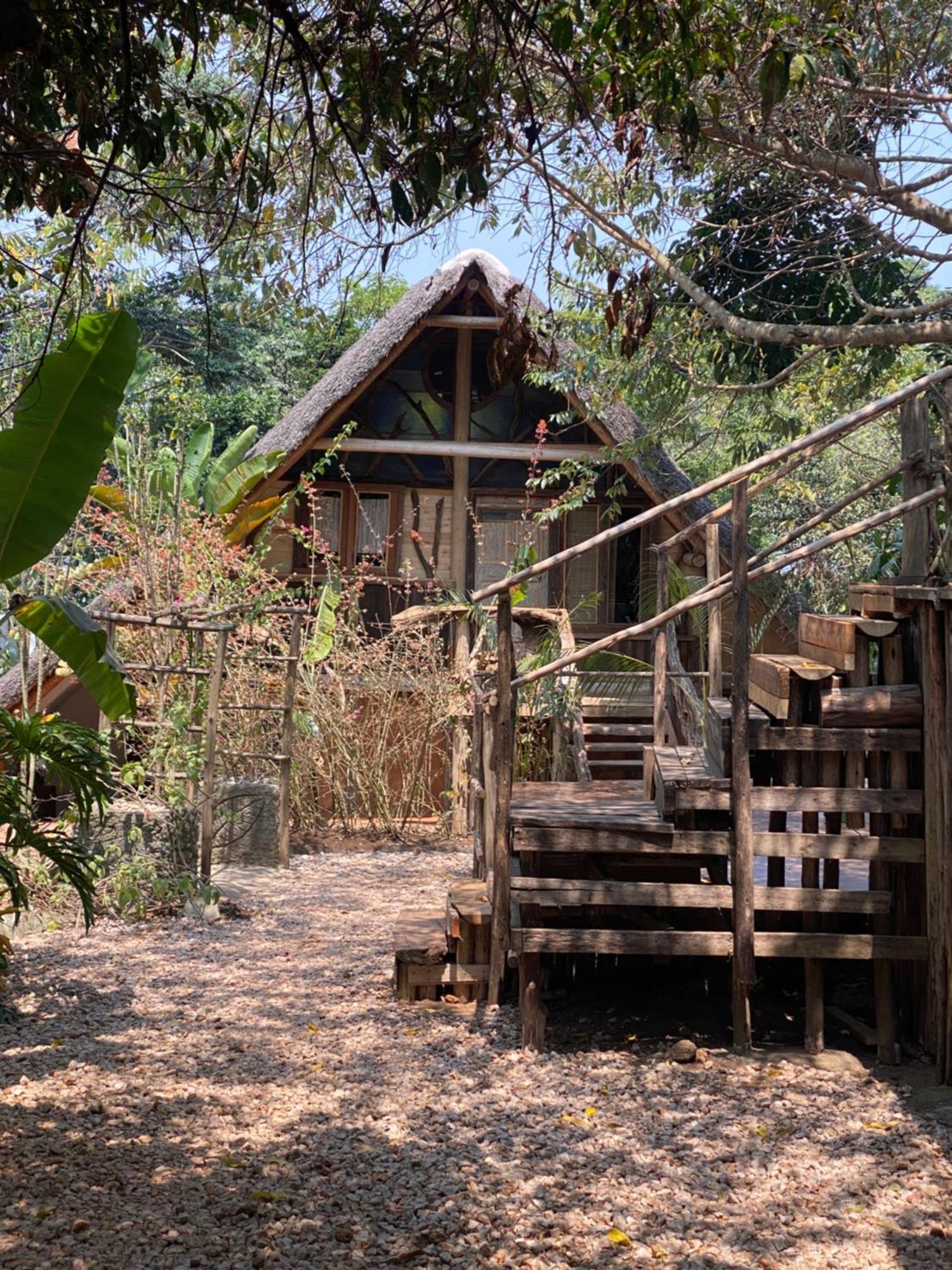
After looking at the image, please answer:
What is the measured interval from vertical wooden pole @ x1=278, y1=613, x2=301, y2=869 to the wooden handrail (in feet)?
14.5

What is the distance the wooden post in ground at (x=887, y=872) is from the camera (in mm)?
5758

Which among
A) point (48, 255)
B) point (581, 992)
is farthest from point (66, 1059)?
point (48, 255)

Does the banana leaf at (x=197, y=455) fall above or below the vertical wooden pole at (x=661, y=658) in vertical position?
above

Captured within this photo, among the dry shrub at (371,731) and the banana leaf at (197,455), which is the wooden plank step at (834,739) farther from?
the banana leaf at (197,455)

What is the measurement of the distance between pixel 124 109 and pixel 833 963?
5645 mm

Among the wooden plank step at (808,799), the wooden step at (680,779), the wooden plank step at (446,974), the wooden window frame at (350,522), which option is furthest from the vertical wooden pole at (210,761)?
the wooden window frame at (350,522)

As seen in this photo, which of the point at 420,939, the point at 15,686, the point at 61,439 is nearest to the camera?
the point at 61,439

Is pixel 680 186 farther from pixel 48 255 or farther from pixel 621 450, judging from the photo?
pixel 48 255

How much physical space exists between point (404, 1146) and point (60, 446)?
3.25m

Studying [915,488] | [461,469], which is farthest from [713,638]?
[461,469]

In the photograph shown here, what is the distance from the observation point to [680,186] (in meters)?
10.9

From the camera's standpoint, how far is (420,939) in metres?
6.70

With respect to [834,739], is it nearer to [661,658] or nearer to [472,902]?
[661,658]

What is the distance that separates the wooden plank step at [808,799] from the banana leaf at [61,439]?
119 inches
